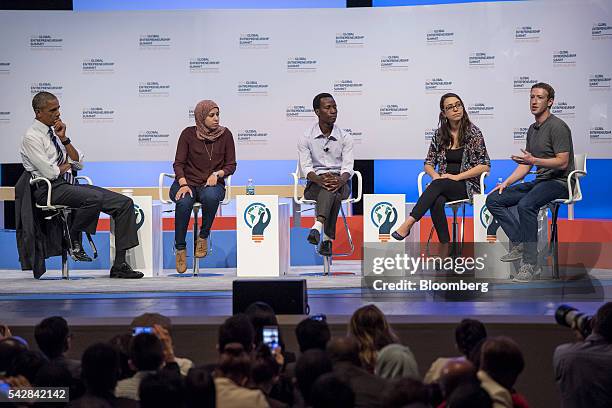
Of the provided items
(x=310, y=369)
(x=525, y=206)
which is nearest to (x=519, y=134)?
(x=525, y=206)

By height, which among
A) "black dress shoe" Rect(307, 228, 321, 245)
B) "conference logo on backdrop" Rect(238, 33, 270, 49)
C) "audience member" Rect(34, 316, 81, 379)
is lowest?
"audience member" Rect(34, 316, 81, 379)

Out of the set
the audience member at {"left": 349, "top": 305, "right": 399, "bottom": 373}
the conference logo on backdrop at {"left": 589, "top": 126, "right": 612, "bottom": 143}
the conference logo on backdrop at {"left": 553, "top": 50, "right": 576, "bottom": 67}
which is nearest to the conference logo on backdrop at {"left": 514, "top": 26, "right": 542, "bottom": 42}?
the conference logo on backdrop at {"left": 553, "top": 50, "right": 576, "bottom": 67}

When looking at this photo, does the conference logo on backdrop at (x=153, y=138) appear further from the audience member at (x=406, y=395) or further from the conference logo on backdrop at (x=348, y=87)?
the audience member at (x=406, y=395)

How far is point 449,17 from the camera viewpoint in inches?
358

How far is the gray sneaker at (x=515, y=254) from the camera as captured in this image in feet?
20.5

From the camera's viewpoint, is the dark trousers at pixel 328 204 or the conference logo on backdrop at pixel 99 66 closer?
the dark trousers at pixel 328 204

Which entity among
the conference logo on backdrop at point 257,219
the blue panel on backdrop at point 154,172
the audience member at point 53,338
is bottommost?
the audience member at point 53,338

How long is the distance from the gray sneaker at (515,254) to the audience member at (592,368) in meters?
2.61

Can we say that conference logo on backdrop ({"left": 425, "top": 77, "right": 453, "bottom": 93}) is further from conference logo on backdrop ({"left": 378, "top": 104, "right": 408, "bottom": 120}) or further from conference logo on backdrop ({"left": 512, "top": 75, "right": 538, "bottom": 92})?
conference logo on backdrop ({"left": 512, "top": 75, "right": 538, "bottom": 92})

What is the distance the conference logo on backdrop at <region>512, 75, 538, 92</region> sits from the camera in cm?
898

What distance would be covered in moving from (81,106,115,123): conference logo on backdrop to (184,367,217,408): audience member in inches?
259

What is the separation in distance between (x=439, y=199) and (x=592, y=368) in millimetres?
3376

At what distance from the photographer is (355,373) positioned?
317cm

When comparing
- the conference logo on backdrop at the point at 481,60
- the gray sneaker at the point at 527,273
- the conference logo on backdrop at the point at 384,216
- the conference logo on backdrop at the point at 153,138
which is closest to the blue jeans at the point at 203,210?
the conference logo on backdrop at the point at 384,216
